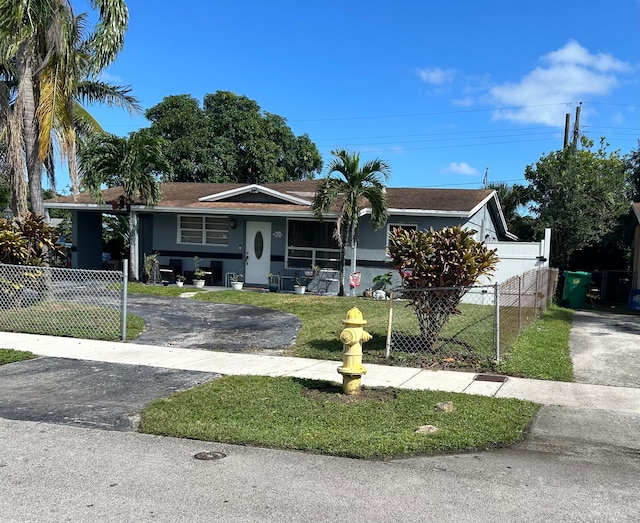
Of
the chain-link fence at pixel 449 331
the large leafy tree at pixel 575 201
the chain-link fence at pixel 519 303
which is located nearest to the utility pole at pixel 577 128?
the large leafy tree at pixel 575 201

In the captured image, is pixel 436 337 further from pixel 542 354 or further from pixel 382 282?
pixel 382 282

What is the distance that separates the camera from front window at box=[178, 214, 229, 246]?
19384 mm

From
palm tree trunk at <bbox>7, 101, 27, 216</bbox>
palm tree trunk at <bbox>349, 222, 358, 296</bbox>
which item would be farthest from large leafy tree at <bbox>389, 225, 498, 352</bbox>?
palm tree trunk at <bbox>7, 101, 27, 216</bbox>

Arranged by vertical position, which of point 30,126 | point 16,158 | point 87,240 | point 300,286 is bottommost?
point 300,286

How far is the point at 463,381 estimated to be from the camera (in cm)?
739

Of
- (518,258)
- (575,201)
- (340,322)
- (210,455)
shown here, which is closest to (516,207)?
(575,201)

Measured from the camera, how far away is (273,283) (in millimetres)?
18328

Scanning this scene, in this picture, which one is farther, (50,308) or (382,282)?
(382,282)

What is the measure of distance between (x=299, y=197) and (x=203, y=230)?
11.6 ft

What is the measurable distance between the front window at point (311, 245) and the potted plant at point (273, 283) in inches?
24.4

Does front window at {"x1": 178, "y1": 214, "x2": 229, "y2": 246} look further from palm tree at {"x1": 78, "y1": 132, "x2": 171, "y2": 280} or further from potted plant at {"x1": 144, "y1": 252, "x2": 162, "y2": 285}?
palm tree at {"x1": 78, "y1": 132, "x2": 171, "y2": 280}

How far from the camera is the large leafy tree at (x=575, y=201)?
22938 millimetres

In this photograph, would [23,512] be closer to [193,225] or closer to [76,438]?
[76,438]

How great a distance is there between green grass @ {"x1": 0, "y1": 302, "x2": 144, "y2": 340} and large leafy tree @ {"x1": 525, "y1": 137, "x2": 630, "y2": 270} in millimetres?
18203
